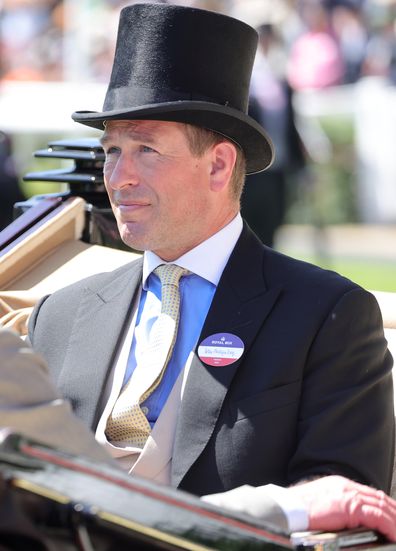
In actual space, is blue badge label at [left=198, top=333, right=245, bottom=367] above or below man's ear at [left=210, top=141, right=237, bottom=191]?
below

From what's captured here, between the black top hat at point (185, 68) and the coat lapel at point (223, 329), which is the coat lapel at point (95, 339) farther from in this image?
the black top hat at point (185, 68)

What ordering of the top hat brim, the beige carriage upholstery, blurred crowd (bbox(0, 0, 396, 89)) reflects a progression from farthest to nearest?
blurred crowd (bbox(0, 0, 396, 89))
the beige carriage upholstery
the top hat brim

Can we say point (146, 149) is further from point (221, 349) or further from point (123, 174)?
point (221, 349)

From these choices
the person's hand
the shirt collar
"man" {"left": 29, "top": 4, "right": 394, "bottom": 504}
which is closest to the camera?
the person's hand

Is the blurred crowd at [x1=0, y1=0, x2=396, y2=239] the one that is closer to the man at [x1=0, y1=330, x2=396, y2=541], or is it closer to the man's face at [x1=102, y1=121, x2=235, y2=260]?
the man's face at [x1=102, y1=121, x2=235, y2=260]

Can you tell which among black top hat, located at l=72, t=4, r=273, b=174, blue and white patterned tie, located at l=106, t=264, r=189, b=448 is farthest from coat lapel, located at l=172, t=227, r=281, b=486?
black top hat, located at l=72, t=4, r=273, b=174

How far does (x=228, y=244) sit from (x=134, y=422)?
59 cm

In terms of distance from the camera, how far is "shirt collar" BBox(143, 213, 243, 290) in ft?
10.9

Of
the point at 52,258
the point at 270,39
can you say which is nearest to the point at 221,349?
the point at 52,258

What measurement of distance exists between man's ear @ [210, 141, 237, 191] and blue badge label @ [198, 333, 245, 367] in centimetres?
49

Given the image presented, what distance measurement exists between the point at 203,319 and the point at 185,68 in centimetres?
72

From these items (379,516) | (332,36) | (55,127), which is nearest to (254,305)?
(379,516)

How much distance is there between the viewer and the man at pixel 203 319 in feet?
9.79

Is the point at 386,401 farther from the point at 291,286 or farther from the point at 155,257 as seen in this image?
the point at 155,257
